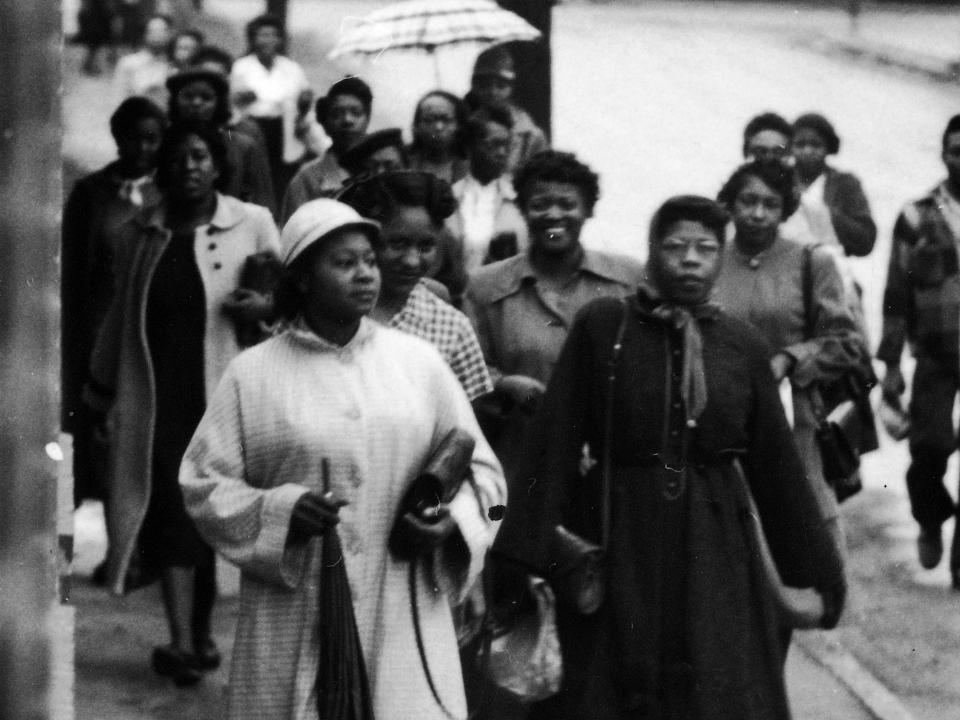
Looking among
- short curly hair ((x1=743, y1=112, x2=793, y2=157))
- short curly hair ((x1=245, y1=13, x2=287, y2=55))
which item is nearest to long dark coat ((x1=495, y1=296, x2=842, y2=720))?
short curly hair ((x1=743, y1=112, x2=793, y2=157))

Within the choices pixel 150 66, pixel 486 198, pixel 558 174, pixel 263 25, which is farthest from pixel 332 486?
pixel 150 66

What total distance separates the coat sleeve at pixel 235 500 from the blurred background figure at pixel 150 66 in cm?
536

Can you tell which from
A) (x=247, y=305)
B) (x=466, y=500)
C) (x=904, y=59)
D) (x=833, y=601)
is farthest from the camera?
(x=904, y=59)

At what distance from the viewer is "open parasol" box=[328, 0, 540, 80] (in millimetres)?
7938

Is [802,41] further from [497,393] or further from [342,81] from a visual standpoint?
[497,393]

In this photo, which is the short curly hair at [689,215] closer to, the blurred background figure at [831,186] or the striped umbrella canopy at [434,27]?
the blurred background figure at [831,186]

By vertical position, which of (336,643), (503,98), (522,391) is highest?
(503,98)

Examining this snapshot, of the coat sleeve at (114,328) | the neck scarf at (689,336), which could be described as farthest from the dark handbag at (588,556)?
the coat sleeve at (114,328)

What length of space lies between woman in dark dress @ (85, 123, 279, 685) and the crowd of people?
1cm

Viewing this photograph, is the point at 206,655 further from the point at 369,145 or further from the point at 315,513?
the point at 315,513

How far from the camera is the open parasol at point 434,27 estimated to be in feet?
26.0

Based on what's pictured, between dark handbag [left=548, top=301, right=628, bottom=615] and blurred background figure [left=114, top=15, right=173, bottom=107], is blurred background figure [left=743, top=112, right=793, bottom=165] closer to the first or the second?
dark handbag [left=548, top=301, right=628, bottom=615]

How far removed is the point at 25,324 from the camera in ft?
5.09

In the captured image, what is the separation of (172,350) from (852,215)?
9.51 ft
